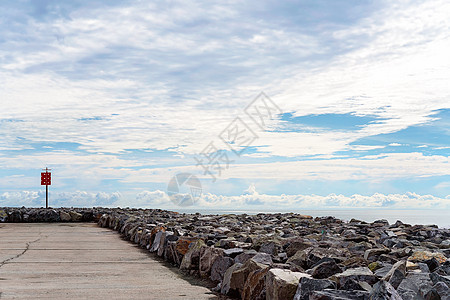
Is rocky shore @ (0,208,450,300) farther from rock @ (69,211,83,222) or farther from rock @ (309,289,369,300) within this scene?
rock @ (69,211,83,222)

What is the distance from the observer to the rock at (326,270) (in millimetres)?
3885

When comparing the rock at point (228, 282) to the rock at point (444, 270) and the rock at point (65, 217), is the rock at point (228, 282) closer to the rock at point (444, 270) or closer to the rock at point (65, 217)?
the rock at point (444, 270)

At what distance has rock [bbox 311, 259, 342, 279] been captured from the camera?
388cm

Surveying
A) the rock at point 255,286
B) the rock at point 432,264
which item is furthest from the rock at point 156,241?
the rock at point 432,264

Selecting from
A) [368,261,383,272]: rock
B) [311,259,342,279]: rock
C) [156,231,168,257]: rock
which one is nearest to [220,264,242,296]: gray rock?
[311,259,342,279]: rock

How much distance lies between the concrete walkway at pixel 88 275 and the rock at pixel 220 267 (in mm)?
239

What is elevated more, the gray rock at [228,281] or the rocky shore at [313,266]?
the rocky shore at [313,266]

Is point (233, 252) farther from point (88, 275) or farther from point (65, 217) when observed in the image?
point (65, 217)

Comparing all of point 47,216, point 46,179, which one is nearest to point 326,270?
point 47,216

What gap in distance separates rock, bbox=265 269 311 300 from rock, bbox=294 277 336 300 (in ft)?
0.63

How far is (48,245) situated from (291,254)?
606cm

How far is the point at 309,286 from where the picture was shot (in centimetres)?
324

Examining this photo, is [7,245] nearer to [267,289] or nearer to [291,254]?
[291,254]

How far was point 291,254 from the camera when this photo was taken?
5.15 m
